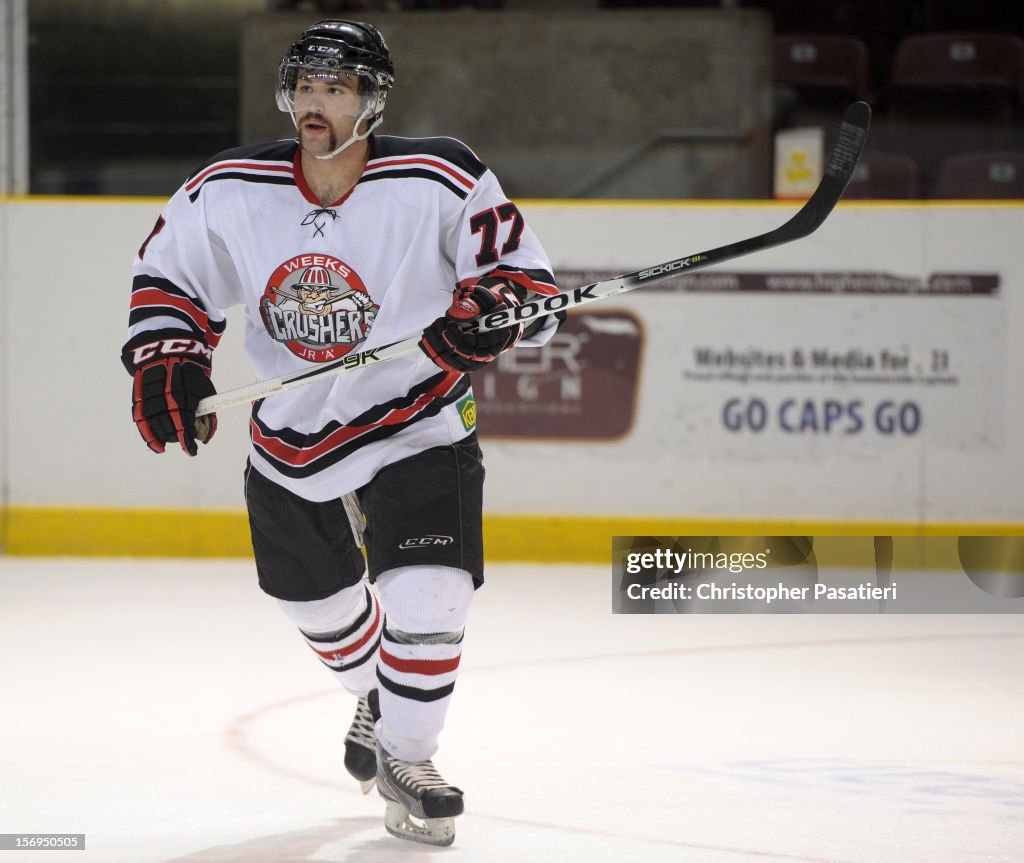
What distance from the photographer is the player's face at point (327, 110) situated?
2.52 meters

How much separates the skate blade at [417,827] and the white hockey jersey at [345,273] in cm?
48

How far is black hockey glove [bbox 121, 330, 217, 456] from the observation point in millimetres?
2547

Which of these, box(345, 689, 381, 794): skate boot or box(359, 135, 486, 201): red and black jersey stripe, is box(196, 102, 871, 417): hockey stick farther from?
box(345, 689, 381, 794): skate boot

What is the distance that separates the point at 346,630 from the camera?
Answer: 2785 mm

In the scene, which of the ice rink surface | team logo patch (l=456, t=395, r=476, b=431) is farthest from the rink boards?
team logo patch (l=456, t=395, r=476, b=431)

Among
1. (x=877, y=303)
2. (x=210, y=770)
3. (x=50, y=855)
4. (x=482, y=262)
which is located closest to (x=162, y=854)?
(x=50, y=855)

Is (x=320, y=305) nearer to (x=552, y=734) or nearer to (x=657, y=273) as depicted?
(x=657, y=273)

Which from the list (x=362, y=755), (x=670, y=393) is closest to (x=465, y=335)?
(x=362, y=755)

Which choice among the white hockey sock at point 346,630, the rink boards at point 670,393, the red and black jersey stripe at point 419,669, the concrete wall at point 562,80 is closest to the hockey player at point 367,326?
the red and black jersey stripe at point 419,669

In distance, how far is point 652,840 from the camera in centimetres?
245

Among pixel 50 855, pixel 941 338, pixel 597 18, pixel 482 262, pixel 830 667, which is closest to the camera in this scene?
pixel 50 855

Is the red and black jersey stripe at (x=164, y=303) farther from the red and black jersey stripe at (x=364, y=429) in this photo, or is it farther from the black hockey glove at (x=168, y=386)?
the red and black jersey stripe at (x=364, y=429)

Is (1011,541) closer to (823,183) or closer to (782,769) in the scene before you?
(782,769)

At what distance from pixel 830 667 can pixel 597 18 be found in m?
3.43
